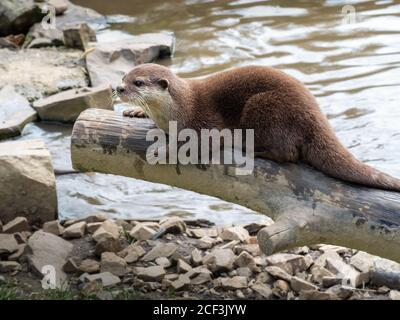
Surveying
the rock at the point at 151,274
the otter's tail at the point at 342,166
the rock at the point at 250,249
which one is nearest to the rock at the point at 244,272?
the rock at the point at 250,249

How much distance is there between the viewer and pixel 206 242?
189 inches

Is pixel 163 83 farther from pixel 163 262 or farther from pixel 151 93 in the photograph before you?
pixel 163 262

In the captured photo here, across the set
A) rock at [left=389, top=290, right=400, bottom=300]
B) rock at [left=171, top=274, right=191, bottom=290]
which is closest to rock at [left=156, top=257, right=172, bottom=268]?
rock at [left=171, top=274, right=191, bottom=290]

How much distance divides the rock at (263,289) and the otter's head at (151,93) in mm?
1038

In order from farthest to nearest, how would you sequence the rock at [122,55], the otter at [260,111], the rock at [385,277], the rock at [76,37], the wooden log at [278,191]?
the rock at [76,37], the rock at [122,55], the rock at [385,277], the otter at [260,111], the wooden log at [278,191]

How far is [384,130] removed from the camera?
6.36 m

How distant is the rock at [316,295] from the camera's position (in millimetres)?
4012

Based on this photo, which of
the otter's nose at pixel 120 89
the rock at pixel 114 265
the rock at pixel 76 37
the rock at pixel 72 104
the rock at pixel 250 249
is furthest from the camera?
the rock at pixel 76 37

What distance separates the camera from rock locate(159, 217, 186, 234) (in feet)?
16.1

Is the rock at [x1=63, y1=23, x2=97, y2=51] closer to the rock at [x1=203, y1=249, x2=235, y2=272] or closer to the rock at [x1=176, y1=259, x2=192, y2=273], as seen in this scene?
the rock at [x1=203, y1=249, x2=235, y2=272]

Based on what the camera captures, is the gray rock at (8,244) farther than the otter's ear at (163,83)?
Yes

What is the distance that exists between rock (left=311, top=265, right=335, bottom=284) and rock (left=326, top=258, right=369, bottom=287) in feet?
0.19

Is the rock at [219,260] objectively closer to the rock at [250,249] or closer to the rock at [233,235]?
the rock at [250,249]
